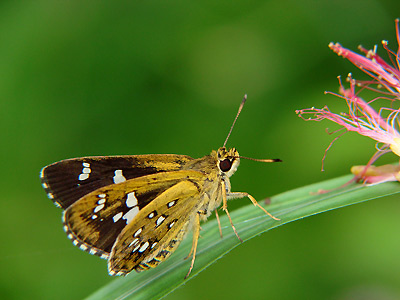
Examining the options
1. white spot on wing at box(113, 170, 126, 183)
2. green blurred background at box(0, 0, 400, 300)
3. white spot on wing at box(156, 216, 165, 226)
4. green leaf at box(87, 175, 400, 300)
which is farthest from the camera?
green blurred background at box(0, 0, 400, 300)

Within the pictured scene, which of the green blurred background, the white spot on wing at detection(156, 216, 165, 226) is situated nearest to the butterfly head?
the white spot on wing at detection(156, 216, 165, 226)

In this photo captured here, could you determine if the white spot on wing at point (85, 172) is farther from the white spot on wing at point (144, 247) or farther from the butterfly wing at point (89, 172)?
the white spot on wing at point (144, 247)

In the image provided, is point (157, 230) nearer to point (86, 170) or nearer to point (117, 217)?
point (117, 217)

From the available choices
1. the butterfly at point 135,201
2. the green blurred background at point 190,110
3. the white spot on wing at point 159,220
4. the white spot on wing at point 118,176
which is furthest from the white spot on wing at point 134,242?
the green blurred background at point 190,110

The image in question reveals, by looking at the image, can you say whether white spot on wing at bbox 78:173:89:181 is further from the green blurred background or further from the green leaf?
the green blurred background

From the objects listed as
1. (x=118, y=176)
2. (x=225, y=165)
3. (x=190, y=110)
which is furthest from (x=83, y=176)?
(x=190, y=110)

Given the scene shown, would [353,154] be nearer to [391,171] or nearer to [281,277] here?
[281,277]
